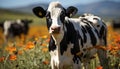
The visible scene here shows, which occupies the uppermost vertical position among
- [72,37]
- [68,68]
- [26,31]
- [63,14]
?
[63,14]

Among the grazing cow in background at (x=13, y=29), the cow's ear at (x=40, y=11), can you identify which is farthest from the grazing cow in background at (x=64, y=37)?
the grazing cow in background at (x=13, y=29)

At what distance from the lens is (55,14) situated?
291 inches

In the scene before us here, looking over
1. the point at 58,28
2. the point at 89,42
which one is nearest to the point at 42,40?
the point at 89,42

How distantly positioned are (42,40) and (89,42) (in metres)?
2.37

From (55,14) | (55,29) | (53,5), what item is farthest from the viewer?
(53,5)

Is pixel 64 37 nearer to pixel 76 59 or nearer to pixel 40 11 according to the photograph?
pixel 76 59

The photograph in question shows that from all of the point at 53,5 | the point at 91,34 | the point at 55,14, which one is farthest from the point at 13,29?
the point at 55,14

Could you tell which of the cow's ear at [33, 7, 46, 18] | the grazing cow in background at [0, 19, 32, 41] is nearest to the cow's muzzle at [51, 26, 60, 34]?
the cow's ear at [33, 7, 46, 18]

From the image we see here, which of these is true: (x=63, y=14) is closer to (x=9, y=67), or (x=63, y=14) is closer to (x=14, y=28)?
(x=9, y=67)

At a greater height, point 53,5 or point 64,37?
point 53,5

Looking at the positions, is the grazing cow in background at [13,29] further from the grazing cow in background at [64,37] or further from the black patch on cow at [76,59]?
the black patch on cow at [76,59]

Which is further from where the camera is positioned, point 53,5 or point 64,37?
point 64,37

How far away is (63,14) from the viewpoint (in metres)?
7.53

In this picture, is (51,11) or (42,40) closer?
(51,11)
